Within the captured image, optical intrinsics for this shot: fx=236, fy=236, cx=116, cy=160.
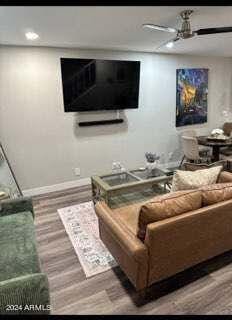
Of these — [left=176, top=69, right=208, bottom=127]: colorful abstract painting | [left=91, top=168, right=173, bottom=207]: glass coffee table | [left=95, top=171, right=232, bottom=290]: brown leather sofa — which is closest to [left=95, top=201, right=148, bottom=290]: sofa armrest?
[left=95, top=171, right=232, bottom=290]: brown leather sofa

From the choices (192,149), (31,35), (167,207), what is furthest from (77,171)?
(167,207)

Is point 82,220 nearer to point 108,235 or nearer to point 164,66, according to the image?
point 108,235

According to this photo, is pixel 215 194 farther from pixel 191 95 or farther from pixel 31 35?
pixel 191 95

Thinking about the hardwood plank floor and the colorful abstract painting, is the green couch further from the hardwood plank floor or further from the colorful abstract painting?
the colorful abstract painting

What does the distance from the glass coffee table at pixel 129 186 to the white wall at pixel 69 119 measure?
3.79 ft

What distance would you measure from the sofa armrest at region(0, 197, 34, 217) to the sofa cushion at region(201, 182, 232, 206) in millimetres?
1719

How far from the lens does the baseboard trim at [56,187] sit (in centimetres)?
407

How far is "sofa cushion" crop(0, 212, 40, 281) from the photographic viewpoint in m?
1.70

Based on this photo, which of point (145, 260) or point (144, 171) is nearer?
point (145, 260)

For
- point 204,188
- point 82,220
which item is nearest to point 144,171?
point 82,220

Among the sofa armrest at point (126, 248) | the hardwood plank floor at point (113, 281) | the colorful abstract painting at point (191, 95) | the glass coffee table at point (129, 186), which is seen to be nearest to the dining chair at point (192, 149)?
the colorful abstract painting at point (191, 95)

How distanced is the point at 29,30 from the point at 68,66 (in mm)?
1012

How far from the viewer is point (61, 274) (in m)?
2.23

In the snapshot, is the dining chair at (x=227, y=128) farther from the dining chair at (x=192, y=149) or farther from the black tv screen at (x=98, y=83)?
the black tv screen at (x=98, y=83)
